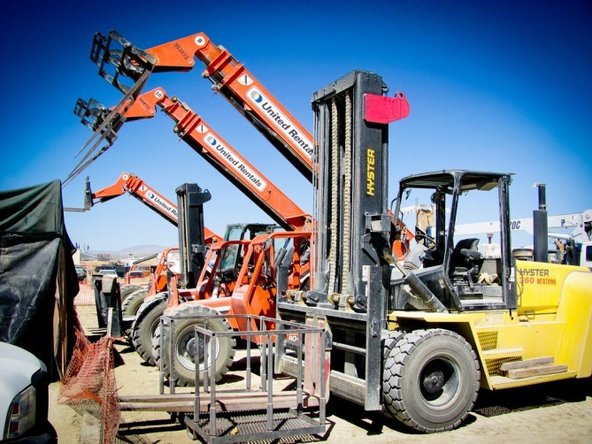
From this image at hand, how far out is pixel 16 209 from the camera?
332 inches

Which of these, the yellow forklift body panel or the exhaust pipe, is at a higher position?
the exhaust pipe

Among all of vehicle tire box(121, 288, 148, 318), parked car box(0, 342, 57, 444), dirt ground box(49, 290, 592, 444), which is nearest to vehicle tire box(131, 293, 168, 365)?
dirt ground box(49, 290, 592, 444)

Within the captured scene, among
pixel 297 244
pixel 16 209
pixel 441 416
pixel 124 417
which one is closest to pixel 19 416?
pixel 124 417

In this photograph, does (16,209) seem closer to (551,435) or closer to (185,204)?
(185,204)

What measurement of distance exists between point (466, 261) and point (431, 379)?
160cm

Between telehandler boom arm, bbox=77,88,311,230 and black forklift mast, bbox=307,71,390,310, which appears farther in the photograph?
telehandler boom arm, bbox=77,88,311,230

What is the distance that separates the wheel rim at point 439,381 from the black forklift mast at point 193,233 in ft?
21.1

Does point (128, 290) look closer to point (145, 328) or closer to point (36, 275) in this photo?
point (145, 328)

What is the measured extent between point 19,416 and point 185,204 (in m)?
8.43

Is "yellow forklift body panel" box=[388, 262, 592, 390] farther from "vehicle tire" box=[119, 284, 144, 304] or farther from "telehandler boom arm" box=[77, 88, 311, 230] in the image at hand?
"vehicle tire" box=[119, 284, 144, 304]

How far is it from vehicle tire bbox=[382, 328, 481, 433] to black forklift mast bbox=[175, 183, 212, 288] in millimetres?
6394

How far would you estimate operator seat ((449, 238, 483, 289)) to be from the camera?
6.75 meters

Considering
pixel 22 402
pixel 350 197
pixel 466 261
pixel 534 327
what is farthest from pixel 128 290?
pixel 22 402

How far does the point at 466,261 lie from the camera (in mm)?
6828
